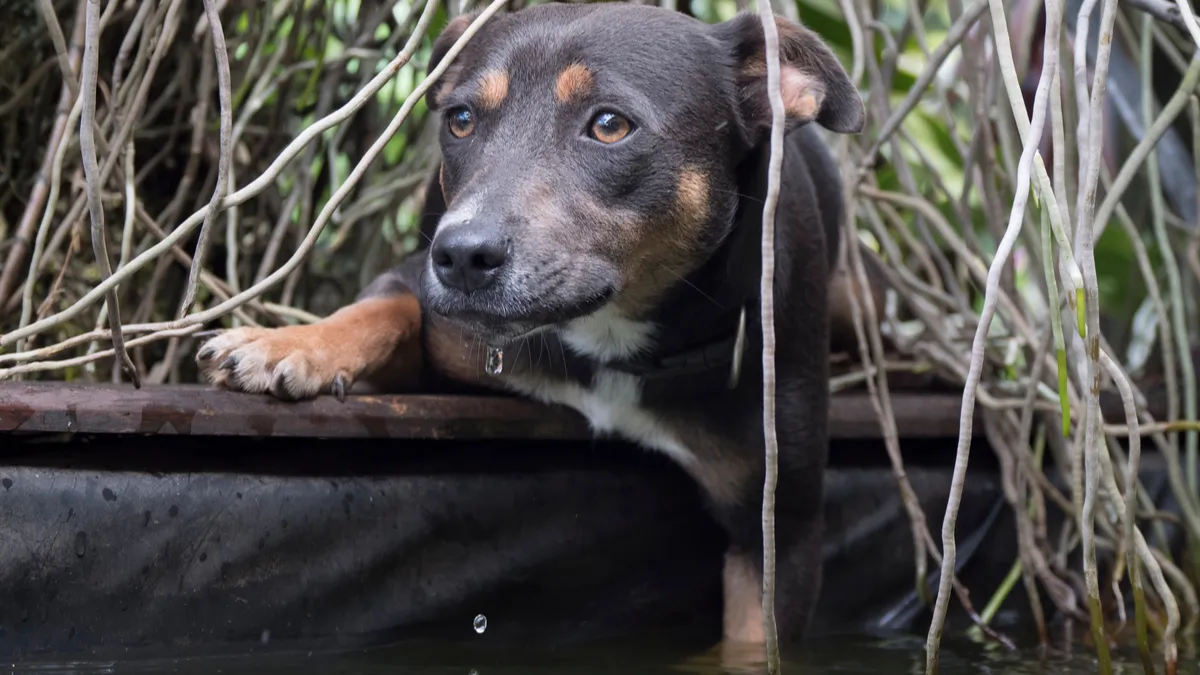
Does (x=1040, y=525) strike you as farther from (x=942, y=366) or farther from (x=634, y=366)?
(x=634, y=366)

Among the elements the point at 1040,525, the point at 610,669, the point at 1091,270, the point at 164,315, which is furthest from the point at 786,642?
the point at 164,315

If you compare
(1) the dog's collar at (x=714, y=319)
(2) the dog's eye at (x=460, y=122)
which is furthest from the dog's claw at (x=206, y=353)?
(1) the dog's collar at (x=714, y=319)

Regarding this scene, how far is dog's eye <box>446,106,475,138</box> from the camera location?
7.61 ft

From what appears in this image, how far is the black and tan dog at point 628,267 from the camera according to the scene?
212 cm

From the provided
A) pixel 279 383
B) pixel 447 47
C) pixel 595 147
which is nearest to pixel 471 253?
pixel 595 147

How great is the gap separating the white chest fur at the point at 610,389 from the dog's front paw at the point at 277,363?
0.39m

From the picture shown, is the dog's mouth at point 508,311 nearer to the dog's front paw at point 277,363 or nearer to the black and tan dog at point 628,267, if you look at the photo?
the black and tan dog at point 628,267

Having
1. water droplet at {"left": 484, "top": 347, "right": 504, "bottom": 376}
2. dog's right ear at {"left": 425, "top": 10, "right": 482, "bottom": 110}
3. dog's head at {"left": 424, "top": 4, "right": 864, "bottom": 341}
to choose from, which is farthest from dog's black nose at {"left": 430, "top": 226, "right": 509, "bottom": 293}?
dog's right ear at {"left": 425, "top": 10, "right": 482, "bottom": 110}

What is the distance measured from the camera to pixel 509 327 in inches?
84.9

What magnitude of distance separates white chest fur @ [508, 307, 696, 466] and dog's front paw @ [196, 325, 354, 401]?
39cm

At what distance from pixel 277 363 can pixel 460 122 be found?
538mm

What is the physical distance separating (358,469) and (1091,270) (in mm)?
1321

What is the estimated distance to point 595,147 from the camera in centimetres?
221

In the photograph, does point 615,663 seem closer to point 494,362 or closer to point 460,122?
point 494,362
